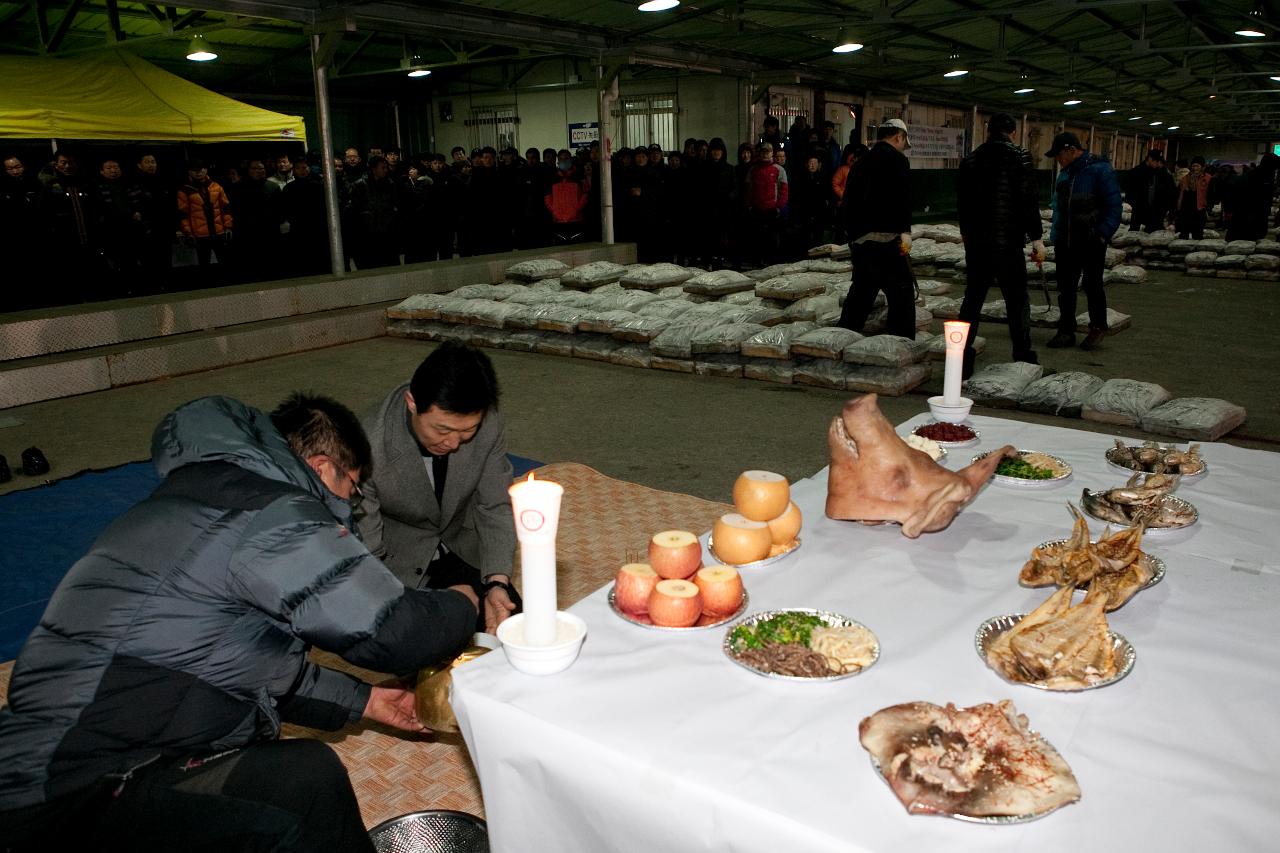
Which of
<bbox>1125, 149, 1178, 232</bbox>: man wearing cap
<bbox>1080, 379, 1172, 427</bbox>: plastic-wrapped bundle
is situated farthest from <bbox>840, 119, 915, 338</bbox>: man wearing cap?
<bbox>1125, 149, 1178, 232</bbox>: man wearing cap

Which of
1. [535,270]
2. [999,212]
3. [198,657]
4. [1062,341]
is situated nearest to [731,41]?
[535,270]

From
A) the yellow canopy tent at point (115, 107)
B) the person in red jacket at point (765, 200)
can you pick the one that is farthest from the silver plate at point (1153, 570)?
the person in red jacket at point (765, 200)

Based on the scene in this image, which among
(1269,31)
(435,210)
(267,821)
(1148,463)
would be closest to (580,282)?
(435,210)

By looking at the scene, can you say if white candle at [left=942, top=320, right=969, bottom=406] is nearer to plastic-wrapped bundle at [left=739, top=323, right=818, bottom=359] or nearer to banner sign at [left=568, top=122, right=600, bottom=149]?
plastic-wrapped bundle at [left=739, top=323, right=818, bottom=359]

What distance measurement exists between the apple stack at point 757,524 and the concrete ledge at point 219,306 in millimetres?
6721

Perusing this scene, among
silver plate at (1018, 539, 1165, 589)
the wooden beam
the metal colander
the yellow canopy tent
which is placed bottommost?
the metal colander

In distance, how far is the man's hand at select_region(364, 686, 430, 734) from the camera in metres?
1.98

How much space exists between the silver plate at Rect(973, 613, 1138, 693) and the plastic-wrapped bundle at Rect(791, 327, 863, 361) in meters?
5.05

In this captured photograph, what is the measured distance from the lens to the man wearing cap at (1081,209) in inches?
267

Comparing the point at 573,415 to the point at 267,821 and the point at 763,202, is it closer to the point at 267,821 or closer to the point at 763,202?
the point at 267,821

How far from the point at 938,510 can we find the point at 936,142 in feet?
70.2

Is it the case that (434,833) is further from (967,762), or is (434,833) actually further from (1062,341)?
(1062,341)

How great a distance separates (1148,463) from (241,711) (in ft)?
6.85

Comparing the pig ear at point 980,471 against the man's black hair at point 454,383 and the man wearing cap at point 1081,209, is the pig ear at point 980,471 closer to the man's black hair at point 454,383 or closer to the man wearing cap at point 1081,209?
the man's black hair at point 454,383
